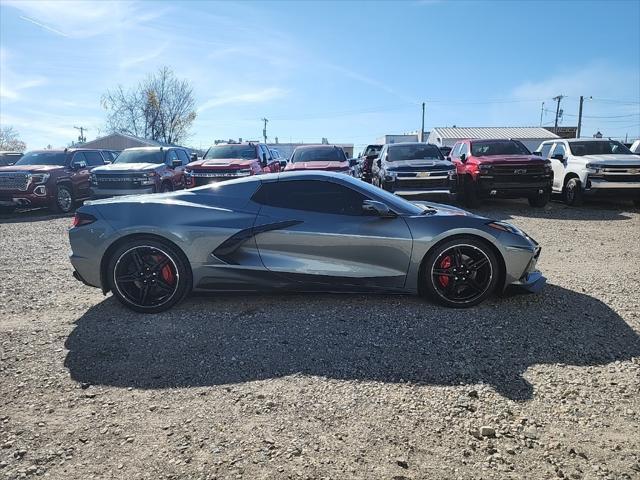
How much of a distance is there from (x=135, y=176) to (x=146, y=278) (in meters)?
9.08

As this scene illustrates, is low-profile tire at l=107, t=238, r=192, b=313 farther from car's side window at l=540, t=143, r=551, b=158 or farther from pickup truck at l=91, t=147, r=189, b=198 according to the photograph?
car's side window at l=540, t=143, r=551, b=158

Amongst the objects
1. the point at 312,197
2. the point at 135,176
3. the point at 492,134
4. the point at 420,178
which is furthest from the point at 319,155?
the point at 492,134

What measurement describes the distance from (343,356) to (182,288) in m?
1.79

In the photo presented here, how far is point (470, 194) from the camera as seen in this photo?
1204cm

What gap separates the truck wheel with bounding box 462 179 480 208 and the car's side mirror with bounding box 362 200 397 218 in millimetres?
8205

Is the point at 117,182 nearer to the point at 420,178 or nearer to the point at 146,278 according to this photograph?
the point at 420,178

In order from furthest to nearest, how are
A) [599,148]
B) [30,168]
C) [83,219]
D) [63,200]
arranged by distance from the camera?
[63,200]
[599,148]
[30,168]
[83,219]

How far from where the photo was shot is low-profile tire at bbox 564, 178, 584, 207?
39.4ft

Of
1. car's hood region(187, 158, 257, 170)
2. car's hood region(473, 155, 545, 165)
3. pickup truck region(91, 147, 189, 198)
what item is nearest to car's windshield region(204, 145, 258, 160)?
car's hood region(187, 158, 257, 170)

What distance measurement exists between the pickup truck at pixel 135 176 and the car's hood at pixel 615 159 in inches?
453

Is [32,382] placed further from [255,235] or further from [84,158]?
[84,158]

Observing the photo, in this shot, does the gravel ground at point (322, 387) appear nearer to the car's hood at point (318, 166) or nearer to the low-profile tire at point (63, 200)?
the car's hood at point (318, 166)

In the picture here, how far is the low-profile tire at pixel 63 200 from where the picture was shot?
12.7m

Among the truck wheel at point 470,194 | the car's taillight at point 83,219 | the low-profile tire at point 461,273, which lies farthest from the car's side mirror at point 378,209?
the truck wheel at point 470,194
